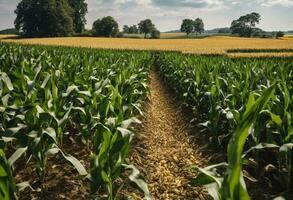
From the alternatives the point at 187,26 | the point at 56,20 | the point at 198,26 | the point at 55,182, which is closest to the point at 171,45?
the point at 56,20

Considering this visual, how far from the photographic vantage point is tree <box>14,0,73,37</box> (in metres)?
67.4

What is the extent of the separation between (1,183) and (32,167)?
167 centimetres

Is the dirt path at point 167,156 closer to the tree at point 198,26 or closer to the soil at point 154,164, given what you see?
the soil at point 154,164

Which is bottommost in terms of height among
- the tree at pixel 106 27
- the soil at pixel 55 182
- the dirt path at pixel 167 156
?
the dirt path at pixel 167 156

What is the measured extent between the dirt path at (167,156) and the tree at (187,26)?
345 feet

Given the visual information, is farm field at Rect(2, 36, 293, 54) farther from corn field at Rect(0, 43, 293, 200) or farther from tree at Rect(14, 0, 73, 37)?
corn field at Rect(0, 43, 293, 200)

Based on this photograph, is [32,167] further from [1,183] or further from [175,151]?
[175,151]

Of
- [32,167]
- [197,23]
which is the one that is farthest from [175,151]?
[197,23]

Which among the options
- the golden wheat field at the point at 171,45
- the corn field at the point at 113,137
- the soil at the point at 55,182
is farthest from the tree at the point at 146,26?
the soil at the point at 55,182

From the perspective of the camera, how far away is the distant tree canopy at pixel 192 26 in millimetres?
110062

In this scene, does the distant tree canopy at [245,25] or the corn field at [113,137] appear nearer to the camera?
the corn field at [113,137]

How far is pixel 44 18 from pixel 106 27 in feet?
47.6

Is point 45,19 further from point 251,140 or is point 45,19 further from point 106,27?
point 251,140

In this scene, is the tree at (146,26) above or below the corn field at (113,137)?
above
